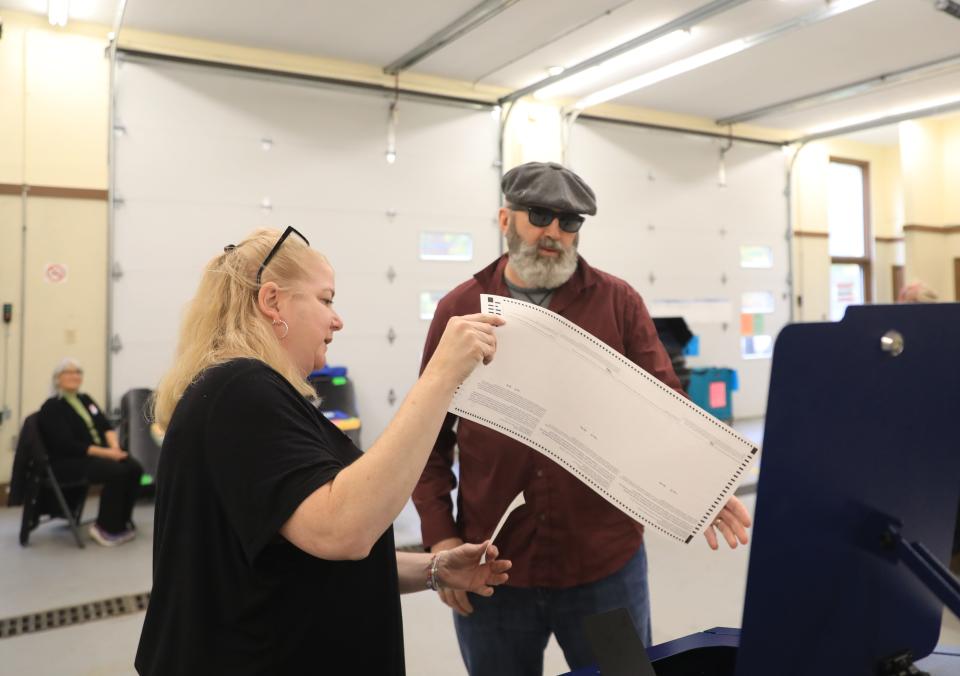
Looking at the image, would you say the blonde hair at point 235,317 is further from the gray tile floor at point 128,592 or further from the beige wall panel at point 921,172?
the beige wall panel at point 921,172

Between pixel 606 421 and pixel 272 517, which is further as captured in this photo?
pixel 606 421

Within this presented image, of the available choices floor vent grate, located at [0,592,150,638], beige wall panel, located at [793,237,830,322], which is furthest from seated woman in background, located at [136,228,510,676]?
beige wall panel, located at [793,237,830,322]

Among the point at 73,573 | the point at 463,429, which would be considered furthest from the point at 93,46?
the point at 463,429

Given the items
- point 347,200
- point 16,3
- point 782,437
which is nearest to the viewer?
point 782,437

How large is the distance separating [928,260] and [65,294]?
1050cm

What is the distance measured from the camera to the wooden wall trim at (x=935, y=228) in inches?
400

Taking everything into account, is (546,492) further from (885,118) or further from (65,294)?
(885,118)

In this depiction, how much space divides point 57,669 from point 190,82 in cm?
513

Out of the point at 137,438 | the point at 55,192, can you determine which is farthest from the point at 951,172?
the point at 55,192

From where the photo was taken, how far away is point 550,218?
69.3 inches

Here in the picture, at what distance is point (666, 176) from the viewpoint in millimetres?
9461

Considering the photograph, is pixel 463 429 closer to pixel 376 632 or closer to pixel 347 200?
pixel 376 632

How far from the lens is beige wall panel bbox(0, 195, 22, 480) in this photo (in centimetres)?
599

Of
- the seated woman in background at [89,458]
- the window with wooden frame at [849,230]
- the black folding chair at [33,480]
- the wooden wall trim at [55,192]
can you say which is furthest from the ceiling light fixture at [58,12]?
the window with wooden frame at [849,230]
